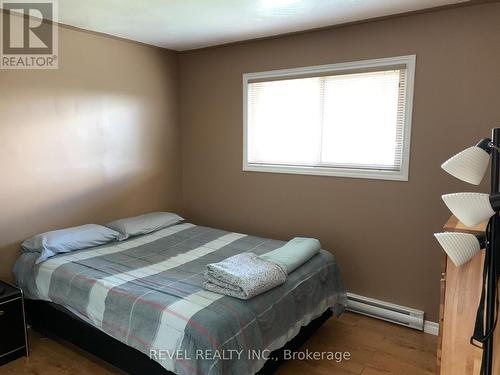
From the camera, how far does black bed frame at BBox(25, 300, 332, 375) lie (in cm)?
212

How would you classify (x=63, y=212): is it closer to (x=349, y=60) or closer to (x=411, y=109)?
(x=349, y=60)

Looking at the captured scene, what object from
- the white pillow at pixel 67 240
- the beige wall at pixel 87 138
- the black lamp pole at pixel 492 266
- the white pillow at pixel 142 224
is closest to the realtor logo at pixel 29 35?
the beige wall at pixel 87 138

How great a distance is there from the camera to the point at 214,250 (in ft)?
9.75

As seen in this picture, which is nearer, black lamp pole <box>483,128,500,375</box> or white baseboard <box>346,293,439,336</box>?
black lamp pole <box>483,128,500,375</box>

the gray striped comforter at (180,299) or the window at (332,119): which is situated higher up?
the window at (332,119)

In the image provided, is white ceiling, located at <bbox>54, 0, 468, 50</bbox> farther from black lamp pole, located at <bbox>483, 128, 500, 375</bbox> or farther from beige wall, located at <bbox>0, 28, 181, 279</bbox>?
black lamp pole, located at <bbox>483, 128, 500, 375</bbox>

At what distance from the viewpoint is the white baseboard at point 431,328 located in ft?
9.35

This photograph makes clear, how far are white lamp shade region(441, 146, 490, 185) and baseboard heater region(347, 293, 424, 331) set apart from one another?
1.99 meters

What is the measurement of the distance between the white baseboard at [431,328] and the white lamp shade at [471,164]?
201cm

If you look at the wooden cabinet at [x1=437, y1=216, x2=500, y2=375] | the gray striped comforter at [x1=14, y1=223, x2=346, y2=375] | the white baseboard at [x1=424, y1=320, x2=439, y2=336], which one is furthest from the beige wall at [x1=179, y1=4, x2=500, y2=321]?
the wooden cabinet at [x1=437, y1=216, x2=500, y2=375]

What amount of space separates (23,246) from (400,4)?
11.0ft

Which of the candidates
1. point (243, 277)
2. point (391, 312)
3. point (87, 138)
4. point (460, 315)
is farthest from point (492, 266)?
point (87, 138)

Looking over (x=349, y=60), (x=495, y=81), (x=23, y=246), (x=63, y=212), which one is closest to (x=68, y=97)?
(x=63, y=212)

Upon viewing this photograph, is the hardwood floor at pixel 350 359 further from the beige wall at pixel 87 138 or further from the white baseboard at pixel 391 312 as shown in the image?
the beige wall at pixel 87 138
